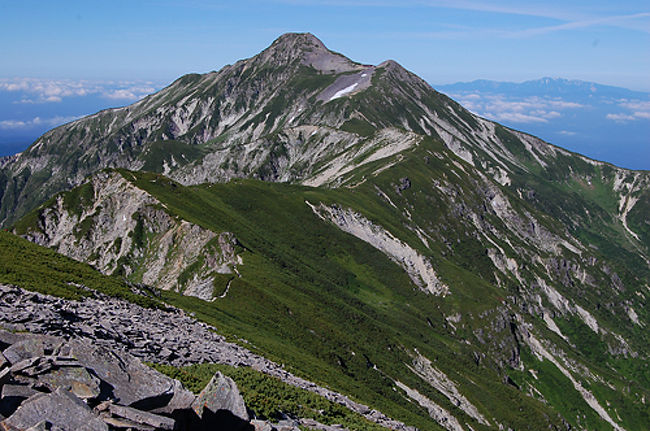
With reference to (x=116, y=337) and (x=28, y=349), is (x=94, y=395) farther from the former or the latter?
(x=116, y=337)

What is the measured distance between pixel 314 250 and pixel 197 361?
323ft

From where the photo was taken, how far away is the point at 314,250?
139m

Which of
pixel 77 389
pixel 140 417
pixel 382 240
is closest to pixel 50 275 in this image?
pixel 77 389

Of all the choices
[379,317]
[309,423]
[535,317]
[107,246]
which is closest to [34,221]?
[107,246]

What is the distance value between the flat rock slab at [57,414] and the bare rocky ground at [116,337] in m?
0.06

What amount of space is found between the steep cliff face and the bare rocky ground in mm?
34177

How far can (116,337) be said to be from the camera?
37875 millimetres

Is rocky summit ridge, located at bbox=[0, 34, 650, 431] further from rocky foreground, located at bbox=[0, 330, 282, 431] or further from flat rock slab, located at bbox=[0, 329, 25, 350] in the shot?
flat rock slab, located at bbox=[0, 329, 25, 350]

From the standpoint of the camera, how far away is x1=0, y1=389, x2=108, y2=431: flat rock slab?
15398 mm

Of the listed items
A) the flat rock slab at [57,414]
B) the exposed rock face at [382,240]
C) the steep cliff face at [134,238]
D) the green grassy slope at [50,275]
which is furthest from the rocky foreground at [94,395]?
the exposed rock face at [382,240]

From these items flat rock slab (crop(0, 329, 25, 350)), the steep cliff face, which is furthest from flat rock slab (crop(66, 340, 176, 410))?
the steep cliff face

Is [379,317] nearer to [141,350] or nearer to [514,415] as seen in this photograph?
[514,415]

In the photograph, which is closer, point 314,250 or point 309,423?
point 309,423

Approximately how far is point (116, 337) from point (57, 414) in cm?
2331
